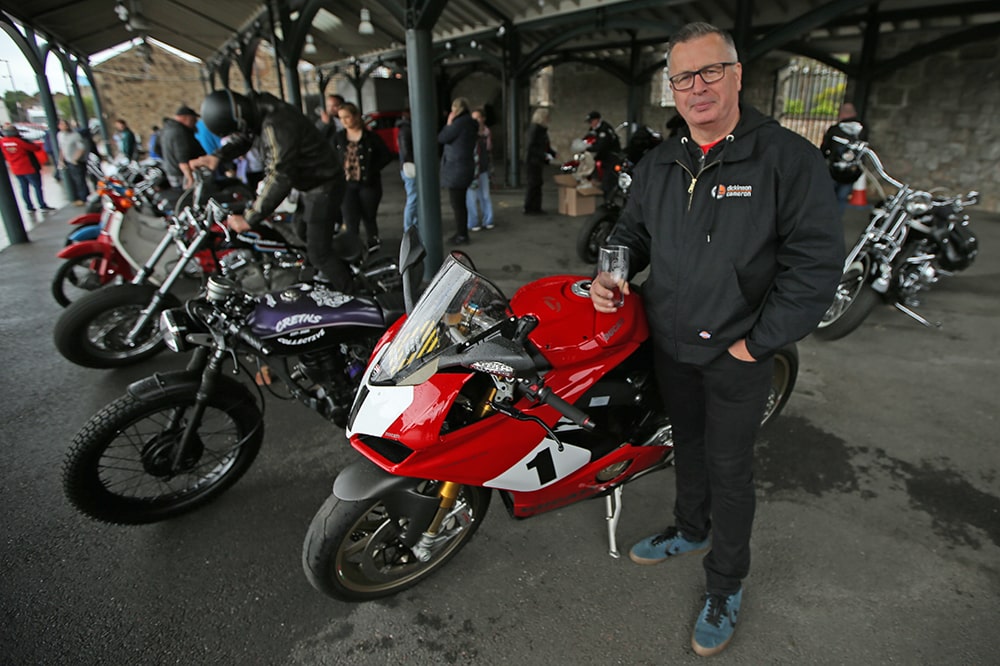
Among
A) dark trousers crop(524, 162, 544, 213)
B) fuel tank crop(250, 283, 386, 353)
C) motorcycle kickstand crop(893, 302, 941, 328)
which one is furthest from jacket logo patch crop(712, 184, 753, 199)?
dark trousers crop(524, 162, 544, 213)

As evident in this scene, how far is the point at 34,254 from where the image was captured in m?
7.41

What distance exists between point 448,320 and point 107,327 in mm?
3449

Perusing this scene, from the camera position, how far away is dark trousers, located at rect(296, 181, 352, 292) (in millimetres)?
4203

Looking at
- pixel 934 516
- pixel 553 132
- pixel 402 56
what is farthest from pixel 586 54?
pixel 934 516

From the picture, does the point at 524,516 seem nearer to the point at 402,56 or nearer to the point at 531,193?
the point at 531,193

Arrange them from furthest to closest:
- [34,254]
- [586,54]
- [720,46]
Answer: [586,54]
[34,254]
[720,46]

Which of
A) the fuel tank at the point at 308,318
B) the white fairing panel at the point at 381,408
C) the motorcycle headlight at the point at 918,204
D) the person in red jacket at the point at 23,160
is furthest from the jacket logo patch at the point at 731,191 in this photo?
the person in red jacket at the point at 23,160

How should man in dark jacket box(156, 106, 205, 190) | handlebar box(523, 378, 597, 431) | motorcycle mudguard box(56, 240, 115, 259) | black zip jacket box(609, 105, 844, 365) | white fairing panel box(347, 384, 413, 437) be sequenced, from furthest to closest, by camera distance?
man in dark jacket box(156, 106, 205, 190)
motorcycle mudguard box(56, 240, 115, 259)
white fairing panel box(347, 384, 413, 437)
black zip jacket box(609, 105, 844, 365)
handlebar box(523, 378, 597, 431)

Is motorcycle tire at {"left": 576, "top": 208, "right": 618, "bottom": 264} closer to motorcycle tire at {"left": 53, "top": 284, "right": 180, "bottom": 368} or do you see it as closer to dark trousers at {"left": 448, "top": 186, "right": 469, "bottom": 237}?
dark trousers at {"left": 448, "top": 186, "right": 469, "bottom": 237}

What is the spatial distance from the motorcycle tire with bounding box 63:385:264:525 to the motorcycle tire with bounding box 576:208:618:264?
4606 mm

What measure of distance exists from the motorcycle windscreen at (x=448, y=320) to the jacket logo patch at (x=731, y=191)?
0.65 meters

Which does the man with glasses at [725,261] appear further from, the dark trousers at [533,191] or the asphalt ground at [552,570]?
the dark trousers at [533,191]

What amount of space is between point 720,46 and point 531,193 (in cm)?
814

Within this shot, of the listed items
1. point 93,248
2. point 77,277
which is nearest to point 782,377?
point 93,248
